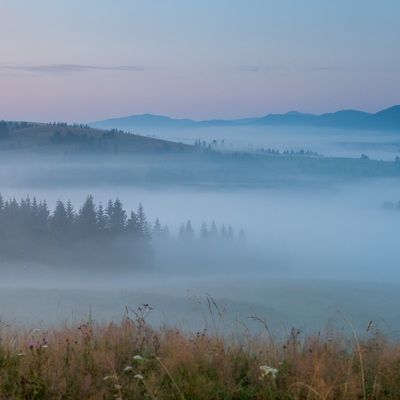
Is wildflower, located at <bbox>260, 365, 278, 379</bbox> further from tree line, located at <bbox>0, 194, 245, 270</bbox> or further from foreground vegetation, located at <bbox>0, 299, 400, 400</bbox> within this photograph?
tree line, located at <bbox>0, 194, 245, 270</bbox>

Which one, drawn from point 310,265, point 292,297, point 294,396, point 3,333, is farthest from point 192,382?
point 310,265

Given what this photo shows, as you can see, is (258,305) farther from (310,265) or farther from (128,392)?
(310,265)

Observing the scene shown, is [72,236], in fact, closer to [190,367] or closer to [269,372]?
[190,367]

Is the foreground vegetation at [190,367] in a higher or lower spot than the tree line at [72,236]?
higher

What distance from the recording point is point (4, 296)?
129 feet

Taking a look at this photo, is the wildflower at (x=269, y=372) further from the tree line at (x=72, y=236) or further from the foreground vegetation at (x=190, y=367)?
the tree line at (x=72, y=236)

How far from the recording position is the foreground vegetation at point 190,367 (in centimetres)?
602

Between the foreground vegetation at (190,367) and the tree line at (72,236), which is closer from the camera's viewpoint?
the foreground vegetation at (190,367)

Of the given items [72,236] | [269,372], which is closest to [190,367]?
[269,372]

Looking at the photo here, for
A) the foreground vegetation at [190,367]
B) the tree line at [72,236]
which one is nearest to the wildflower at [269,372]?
the foreground vegetation at [190,367]

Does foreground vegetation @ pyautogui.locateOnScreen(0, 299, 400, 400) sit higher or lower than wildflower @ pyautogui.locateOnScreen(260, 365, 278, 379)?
lower

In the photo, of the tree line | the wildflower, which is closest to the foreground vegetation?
the wildflower

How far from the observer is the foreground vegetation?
6.02 meters

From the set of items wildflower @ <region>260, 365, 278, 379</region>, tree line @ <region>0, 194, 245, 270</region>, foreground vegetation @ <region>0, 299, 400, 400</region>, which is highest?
wildflower @ <region>260, 365, 278, 379</region>
